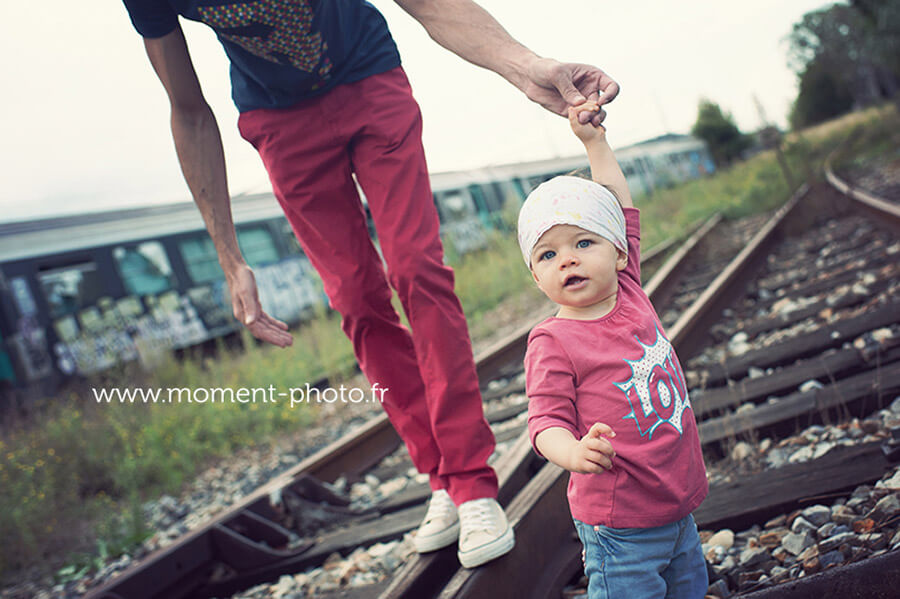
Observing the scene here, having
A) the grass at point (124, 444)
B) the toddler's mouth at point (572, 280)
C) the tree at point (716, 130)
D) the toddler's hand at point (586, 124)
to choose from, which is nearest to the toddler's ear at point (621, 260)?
the toddler's mouth at point (572, 280)

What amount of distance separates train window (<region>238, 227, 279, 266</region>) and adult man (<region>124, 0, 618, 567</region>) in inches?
374

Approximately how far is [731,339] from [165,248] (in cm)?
Result: 891

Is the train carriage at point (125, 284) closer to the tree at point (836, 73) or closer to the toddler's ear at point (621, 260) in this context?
the toddler's ear at point (621, 260)

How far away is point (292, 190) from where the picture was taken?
2.04 m

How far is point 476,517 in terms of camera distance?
5.92 feet

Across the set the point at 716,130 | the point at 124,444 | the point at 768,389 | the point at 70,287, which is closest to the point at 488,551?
the point at 768,389

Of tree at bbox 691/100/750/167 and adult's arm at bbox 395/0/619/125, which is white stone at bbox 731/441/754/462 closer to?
adult's arm at bbox 395/0/619/125

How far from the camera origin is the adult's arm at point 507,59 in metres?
1.43

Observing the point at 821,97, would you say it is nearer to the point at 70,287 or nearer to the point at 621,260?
the point at 70,287

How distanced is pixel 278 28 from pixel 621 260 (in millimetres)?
1104

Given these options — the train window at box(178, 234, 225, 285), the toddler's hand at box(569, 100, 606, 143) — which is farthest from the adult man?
the train window at box(178, 234, 225, 285)

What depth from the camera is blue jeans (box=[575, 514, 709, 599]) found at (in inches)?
49.4

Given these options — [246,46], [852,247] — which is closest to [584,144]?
[246,46]

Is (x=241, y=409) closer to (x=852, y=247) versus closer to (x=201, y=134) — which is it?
(x=201, y=134)
